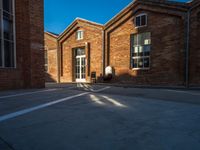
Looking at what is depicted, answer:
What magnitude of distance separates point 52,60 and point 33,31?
7994mm

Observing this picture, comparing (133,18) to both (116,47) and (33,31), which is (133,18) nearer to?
(116,47)

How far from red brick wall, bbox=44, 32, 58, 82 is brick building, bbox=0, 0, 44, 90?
7.33 m

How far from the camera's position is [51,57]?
15.8 m

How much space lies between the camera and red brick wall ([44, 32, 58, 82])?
15562 mm

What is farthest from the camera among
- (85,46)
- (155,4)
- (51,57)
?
(51,57)

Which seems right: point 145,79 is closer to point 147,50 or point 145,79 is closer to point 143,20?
point 147,50

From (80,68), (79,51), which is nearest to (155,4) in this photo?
(79,51)

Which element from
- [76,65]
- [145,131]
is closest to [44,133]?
[145,131]

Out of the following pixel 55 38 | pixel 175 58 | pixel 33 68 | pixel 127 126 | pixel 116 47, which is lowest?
pixel 127 126

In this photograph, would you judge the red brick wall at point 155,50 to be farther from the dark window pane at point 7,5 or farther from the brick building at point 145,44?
the dark window pane at point 7,5

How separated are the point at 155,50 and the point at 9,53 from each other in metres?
8.62

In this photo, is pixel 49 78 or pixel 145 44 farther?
pixel 49 78

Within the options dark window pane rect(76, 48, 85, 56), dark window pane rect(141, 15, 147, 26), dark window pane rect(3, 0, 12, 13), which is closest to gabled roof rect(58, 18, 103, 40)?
dark window pane rect(76, 48, 85, 56)

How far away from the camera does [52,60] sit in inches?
618
